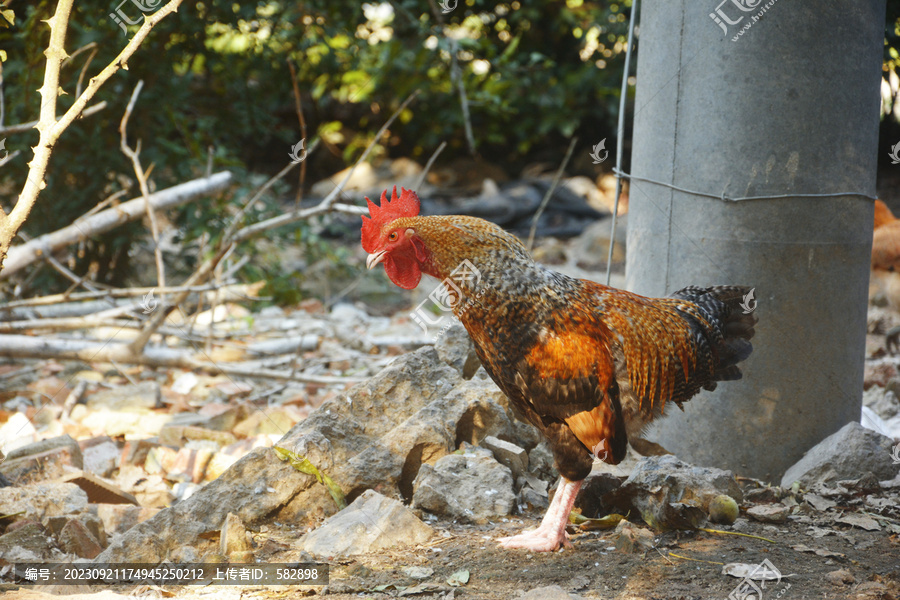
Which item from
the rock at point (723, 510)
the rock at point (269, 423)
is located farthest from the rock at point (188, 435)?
the rock at point (723, 510)

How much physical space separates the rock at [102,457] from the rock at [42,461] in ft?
0.83

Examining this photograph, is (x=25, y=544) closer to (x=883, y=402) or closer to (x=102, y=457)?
(x=102, y=457)

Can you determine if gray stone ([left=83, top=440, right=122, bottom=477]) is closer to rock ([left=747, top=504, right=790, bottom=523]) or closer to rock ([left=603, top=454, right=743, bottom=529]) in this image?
rock ([left=603, top=454, right=743, bottom=529])

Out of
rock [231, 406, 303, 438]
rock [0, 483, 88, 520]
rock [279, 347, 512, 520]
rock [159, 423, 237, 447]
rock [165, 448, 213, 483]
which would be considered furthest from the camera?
rock [231, 406, 303, 438]

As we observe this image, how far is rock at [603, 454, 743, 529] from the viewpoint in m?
3.10

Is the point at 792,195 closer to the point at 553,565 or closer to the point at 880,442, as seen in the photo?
the point at 880,442

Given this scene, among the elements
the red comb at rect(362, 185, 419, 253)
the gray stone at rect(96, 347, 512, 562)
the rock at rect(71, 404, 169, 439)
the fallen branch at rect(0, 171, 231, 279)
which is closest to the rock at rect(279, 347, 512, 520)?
the gray stone at rect(96, 347, 512, 562)

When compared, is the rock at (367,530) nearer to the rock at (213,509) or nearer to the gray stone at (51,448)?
the rock at (213,509)

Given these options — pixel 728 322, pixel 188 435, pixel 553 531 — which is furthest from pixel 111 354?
pixel 728 322

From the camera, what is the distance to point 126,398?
495cm

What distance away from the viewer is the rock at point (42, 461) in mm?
3463

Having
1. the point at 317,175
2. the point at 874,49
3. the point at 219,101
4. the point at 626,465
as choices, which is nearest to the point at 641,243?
the point at 626,465

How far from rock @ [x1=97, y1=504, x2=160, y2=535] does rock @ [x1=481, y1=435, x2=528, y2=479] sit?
1623 millimetres

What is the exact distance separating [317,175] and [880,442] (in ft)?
40.6
